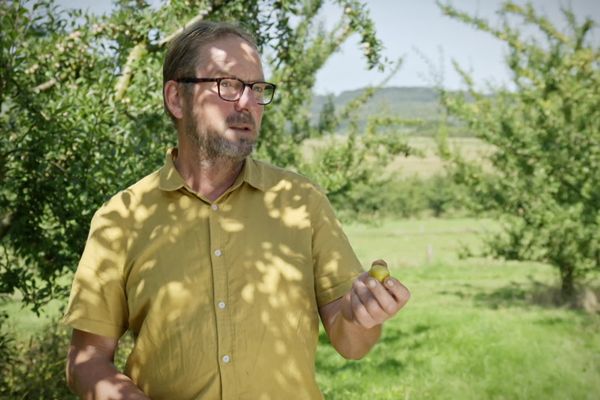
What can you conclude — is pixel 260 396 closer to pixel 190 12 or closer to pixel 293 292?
pixel 293 292

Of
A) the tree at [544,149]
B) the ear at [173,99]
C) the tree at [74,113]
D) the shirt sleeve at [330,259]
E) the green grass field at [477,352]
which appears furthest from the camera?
the tree at [544,149]

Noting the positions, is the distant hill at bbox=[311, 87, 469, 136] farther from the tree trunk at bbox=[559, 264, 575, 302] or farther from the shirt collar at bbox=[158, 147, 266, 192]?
the shirt collar at bbox=[158, 147, 266, 192]

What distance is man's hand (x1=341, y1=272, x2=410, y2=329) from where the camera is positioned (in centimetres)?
164

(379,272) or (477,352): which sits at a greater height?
(379,272)

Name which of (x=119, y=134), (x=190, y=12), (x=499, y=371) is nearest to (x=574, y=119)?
(x=499, y=371)

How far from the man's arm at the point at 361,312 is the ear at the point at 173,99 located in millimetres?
841

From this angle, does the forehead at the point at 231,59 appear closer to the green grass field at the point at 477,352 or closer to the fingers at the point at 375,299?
the fingers at the point at 375,299

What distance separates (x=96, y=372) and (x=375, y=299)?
2.75 ft

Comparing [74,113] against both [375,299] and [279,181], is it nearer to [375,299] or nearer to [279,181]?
[279,181]

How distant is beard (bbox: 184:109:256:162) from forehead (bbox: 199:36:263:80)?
5.5 inches

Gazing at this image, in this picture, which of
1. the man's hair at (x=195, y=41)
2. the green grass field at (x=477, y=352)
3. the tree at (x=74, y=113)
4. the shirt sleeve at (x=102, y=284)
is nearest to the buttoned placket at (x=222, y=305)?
the shirt sleeve at (x=102, y=284)

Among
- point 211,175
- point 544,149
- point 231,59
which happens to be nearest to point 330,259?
point 211,175

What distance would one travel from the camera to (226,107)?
7.13ft

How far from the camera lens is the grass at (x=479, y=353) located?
7.21 m
